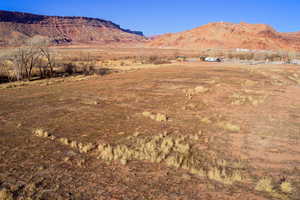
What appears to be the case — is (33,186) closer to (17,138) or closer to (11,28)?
(17,138)

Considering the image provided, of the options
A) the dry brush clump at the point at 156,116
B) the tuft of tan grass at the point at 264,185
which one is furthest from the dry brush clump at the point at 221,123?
the tuft of tan grass at the point at 264,185

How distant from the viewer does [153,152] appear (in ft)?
20.7

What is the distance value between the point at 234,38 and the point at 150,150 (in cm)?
9979

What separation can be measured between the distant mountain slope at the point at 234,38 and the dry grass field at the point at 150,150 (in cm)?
8307

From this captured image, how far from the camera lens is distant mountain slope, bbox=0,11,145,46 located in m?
127

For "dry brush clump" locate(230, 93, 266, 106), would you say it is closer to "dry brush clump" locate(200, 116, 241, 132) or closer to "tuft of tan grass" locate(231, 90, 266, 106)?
"tuft of tan grass" locate(231, 90, 266, 106)

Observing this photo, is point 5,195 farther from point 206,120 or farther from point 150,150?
point 206,120

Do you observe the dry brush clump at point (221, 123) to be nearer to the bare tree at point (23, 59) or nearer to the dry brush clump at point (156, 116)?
the dry brush clump at point (156, 116)

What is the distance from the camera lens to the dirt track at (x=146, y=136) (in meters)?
4.78

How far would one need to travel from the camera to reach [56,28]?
156m

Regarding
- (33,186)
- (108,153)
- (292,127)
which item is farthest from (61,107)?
(292,127)

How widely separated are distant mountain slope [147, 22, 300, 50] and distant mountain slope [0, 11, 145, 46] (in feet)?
184

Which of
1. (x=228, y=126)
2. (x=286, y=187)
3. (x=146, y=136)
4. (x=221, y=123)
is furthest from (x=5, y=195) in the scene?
(x=221, y=123)

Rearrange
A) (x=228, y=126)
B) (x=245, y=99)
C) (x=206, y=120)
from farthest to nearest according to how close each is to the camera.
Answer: (x=245, y=99) → (x=206, y=120) → (x=228, y=126)
